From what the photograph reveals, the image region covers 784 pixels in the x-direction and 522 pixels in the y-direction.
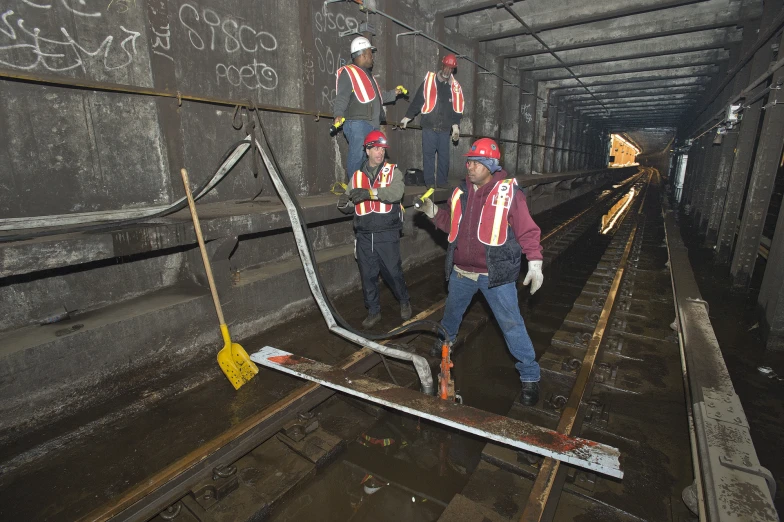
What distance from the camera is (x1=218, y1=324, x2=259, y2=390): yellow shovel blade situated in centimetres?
349

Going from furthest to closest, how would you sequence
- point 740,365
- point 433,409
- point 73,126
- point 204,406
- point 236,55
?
point 236,55, point 740,365, point 73,126, point 204,406, point 433,409

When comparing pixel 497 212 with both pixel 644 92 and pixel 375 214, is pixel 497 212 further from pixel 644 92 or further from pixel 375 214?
pixel 644 92

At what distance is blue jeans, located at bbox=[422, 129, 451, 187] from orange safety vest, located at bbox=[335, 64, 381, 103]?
6.46ft

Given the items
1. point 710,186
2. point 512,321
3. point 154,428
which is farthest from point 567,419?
point 710,186

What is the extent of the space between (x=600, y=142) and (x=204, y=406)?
4354 centimetres

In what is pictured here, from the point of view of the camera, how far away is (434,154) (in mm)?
7777

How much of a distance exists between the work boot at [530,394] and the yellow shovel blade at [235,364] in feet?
7.81

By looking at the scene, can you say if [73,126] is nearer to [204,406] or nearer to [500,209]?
[204,406]

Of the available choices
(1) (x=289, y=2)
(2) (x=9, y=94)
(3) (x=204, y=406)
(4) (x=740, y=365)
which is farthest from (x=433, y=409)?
(1) (x=289, y=2)

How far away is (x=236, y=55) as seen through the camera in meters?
5.08

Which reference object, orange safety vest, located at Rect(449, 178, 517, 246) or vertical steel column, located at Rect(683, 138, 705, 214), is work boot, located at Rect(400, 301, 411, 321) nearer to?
orange safety vest, located at Rect(449, 178, 517, 246)

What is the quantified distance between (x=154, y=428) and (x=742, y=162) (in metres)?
10.8

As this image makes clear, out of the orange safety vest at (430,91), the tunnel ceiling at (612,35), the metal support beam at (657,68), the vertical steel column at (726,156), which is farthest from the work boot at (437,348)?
the metal support beam at (657,68)

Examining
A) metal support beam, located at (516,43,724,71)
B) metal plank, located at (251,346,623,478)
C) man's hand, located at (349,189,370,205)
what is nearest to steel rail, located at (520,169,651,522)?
metal plank, located at (251,346,623,478)
